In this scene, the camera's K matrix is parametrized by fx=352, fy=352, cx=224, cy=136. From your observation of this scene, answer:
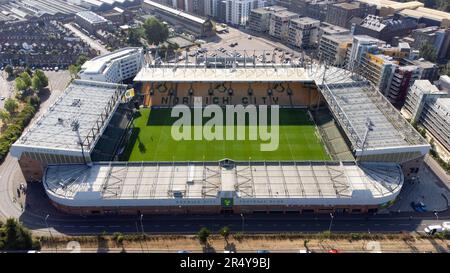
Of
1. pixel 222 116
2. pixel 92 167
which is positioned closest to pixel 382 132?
pixel 222 116

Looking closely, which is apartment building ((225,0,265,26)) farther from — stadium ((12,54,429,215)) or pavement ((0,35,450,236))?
pavement ((0,35,450,236))

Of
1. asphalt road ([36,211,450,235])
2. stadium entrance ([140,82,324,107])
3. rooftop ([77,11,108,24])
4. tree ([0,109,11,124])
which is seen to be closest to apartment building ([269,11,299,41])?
stadium entrance ([140,82,324,107])

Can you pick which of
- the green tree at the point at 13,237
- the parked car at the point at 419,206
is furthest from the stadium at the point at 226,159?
the green tree at the point at 13,237

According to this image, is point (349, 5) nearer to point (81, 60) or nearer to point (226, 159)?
point (81, 60)

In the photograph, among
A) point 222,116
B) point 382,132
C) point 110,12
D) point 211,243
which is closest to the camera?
point 211,243

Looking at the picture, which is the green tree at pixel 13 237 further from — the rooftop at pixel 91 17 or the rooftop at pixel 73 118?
the rooftop at pixel 91 17
